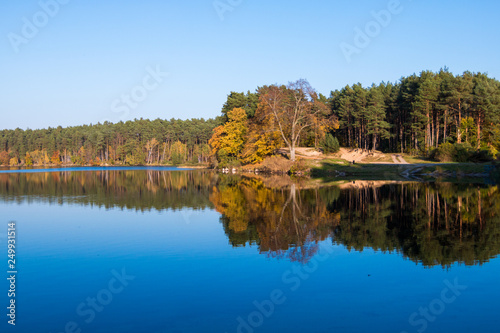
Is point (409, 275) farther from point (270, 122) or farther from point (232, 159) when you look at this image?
point (232, 159)

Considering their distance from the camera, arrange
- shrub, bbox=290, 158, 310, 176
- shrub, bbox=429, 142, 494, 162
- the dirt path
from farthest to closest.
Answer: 1. the dirt path
2. shrub, bbox=290, 158, 310, 176
3. shrub, bbox=429, 142, 494, 162

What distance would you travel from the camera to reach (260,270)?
1362cm

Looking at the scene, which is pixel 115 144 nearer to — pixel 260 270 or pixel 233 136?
pixel 233 136

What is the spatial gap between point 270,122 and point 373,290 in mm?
56194

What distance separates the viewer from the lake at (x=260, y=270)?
387 inches

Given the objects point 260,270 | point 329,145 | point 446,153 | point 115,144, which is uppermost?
point 115,144

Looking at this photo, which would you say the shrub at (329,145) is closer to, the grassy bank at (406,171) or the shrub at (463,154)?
the grassy bank at (406,171)

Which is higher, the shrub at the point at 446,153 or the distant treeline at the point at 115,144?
the distant treeline at the point at 115,144

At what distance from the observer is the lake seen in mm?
9820

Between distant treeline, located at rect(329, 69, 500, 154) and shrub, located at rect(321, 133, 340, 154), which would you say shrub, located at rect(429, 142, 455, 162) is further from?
shrub, located at rect(321, 133, 340, 154)

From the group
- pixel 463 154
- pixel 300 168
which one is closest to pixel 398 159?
pixel 463 154

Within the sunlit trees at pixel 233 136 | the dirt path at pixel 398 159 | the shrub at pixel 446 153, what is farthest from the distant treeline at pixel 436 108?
the sunlit trees at pixel 233 136

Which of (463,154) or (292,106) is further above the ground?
(292,106)

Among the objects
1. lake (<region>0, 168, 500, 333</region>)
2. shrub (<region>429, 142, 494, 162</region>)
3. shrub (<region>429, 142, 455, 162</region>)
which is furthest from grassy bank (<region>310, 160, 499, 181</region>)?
lake (<region>0, 168, 500, 333</region>)
